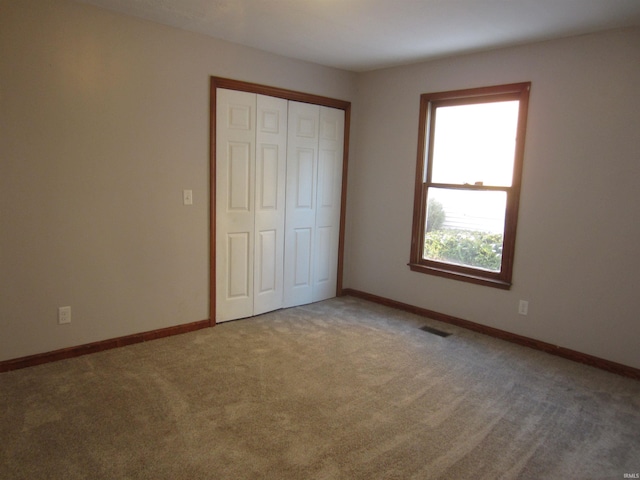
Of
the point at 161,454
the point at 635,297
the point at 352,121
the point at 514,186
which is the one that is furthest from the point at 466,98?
the point at 161,454

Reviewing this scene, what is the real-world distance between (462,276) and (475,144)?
122cm

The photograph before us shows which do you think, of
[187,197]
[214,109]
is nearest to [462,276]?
[187,197]

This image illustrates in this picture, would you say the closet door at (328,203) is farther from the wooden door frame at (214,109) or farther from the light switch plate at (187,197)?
the light switch plate at (187,197)

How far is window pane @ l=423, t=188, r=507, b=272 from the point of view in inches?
152

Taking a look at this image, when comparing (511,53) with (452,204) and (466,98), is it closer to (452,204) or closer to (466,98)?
(466,98)

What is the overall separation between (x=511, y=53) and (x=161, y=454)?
12.5 feet

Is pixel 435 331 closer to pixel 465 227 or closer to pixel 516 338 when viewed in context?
pixel 516 338

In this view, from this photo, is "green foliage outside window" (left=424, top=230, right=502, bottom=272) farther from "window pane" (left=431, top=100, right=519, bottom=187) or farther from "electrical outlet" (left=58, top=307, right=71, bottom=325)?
"electrical outlet" (left=58, top=307, right=71, bottom=325)

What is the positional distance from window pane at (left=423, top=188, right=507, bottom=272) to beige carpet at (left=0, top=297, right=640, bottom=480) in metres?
0.83

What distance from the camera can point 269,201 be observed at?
164 inches

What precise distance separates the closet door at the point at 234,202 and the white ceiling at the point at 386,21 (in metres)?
0.61

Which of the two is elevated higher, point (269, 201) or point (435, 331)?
point (269, 201)

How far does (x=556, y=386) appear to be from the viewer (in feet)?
9.77

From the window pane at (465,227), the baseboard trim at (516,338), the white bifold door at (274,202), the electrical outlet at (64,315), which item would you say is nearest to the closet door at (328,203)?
the white bifold door at (274,202)
